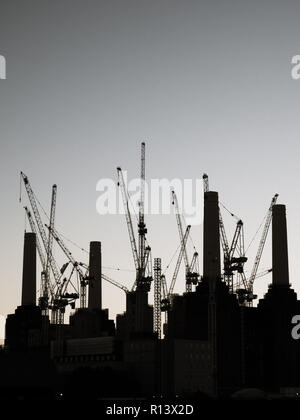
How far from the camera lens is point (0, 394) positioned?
195250 mm
